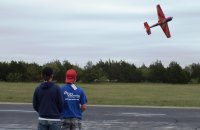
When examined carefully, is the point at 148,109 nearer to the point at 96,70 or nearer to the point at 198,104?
the point at 198,104

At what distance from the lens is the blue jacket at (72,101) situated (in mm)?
8484

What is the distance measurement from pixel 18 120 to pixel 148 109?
731 cm

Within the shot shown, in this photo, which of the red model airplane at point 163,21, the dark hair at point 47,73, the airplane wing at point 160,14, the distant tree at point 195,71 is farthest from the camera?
the distant tree at point 195,71

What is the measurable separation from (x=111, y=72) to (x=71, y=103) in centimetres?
5664

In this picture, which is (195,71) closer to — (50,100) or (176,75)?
(176,75)

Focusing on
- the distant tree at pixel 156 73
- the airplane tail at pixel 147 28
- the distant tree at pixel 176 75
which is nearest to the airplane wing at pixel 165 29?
the airplane tail at pixel 147 28

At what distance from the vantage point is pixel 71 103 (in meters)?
8.52

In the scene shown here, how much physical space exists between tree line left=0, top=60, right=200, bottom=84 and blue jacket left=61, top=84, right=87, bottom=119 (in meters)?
46.4

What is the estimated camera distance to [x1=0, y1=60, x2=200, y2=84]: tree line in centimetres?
5797

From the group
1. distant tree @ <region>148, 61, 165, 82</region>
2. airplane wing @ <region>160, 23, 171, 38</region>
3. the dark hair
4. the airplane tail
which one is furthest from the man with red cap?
distant tree @ <region>148, 61, 165, 82</region>

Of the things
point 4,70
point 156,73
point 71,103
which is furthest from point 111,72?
point 71,103

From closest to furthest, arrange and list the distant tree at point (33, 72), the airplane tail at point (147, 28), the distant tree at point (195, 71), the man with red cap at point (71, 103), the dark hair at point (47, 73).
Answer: the dark hair at point (47, 73)
the man with red cap at point (71, 103)
the airplane tail at point (147, 28)
the distant tree at point (33, 72)
the distant tree at point (195, 71)

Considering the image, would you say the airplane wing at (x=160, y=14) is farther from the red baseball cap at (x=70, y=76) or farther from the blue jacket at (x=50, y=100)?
the blue jacket at (x=50, y=100)

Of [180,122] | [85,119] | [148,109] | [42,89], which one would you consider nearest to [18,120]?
[85,119]
